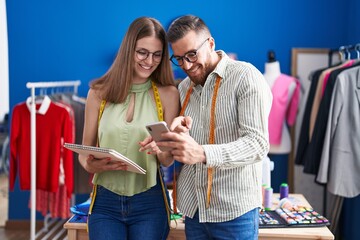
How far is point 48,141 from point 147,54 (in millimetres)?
2044

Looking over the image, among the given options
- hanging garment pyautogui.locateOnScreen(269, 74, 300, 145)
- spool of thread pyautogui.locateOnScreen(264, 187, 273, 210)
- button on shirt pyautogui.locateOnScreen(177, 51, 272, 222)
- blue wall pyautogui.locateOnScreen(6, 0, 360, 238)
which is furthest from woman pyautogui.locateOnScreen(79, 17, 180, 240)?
blue wall pyautogui.locateOnScreen(6, 0, 360, 238)

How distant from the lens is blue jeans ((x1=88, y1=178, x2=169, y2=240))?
5.66 feet

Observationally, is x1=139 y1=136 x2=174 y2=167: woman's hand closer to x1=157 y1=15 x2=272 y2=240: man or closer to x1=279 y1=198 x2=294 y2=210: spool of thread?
x1=157 y1=15 x2=272 y2=240: man

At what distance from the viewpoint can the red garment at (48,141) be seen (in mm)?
3564

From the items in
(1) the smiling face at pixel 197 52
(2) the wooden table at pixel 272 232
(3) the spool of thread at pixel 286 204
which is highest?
(1) the smiling face at pixel 197 52

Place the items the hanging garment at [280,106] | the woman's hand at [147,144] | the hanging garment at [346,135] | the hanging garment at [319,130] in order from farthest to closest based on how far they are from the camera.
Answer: the hanging garment at [280,106], the hanging garment at [319,130], the hanging garment at [346,135], the woman's hand at [147,144]

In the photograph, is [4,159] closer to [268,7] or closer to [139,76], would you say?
[268,7]

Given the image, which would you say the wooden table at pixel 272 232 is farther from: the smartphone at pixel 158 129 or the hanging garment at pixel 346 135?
the hanging garment at pixel 346 135

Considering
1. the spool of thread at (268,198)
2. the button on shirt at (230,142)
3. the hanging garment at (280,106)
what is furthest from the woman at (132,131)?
the hanging garment at (280,106)

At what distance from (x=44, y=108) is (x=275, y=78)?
196cm

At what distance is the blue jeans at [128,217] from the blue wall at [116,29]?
2.69 metres

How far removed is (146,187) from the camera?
5.85 feet

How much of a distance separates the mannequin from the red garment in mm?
1708

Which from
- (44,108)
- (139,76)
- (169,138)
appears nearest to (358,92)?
(139,76)
